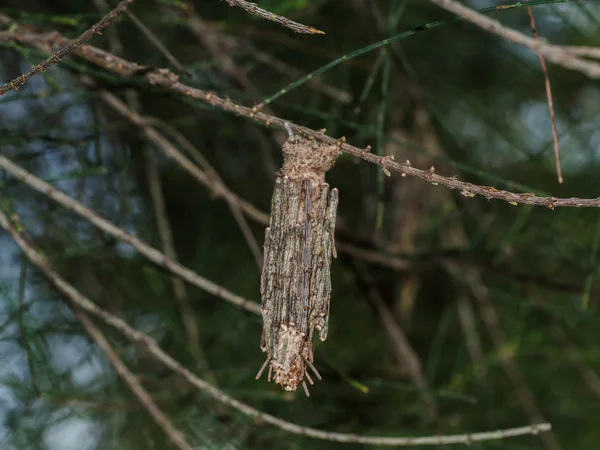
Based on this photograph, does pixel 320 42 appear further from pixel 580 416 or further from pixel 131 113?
pixel 580 416

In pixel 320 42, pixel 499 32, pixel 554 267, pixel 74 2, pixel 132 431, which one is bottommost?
pixel 132 431

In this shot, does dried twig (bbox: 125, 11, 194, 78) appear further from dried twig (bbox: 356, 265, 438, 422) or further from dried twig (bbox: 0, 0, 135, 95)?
dried twig (bbox: 356, 265, 438, 422)

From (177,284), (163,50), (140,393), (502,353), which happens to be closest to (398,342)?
(502,353)

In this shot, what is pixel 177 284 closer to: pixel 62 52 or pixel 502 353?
pixel 502 353

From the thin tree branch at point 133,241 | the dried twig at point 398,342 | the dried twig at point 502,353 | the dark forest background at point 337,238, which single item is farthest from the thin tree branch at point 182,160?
the dried twig at point 502,353

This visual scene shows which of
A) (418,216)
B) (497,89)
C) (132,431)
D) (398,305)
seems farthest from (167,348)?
(497,89)

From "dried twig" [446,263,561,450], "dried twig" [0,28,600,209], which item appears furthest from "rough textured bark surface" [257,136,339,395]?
"dried twig" [446,263,561,450]

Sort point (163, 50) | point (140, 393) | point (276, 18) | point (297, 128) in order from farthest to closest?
point (140, 393) → point (163, 50) → point (297, 128) → point (276, 18)
